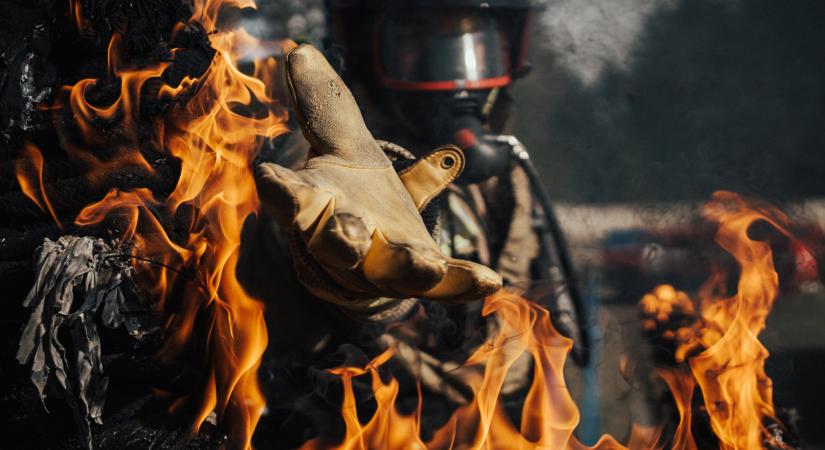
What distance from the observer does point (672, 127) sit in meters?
5.14

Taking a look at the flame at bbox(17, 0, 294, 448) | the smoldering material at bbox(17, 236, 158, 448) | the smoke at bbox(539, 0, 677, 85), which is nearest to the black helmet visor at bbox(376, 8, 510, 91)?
the flame at bbox(17, 0, 294, 448)

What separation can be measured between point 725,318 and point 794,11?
112 inches

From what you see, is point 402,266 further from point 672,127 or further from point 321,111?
point 672,127

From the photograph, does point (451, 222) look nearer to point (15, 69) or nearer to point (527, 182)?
point (527, 182)

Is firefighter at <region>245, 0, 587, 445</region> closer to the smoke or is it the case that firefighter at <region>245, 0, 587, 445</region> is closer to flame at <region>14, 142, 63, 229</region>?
flame at <region>14, 142, 63, 229</region>

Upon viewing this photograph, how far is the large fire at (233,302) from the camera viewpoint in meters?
2.14

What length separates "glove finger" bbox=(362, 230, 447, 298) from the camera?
47.6 inches

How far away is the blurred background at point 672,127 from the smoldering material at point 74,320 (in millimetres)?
3025

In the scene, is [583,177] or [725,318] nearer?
[725,318]

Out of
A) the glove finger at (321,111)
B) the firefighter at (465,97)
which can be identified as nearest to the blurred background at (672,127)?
→ the firefighter at (465,97)

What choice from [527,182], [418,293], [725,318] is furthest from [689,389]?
[418,293]

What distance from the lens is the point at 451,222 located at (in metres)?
2.93

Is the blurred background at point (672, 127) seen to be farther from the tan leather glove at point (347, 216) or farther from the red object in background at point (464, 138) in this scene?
the tan leather glove at point (347, 216)

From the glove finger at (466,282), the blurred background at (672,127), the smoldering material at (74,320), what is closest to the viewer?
the glove finger at (466,282)
